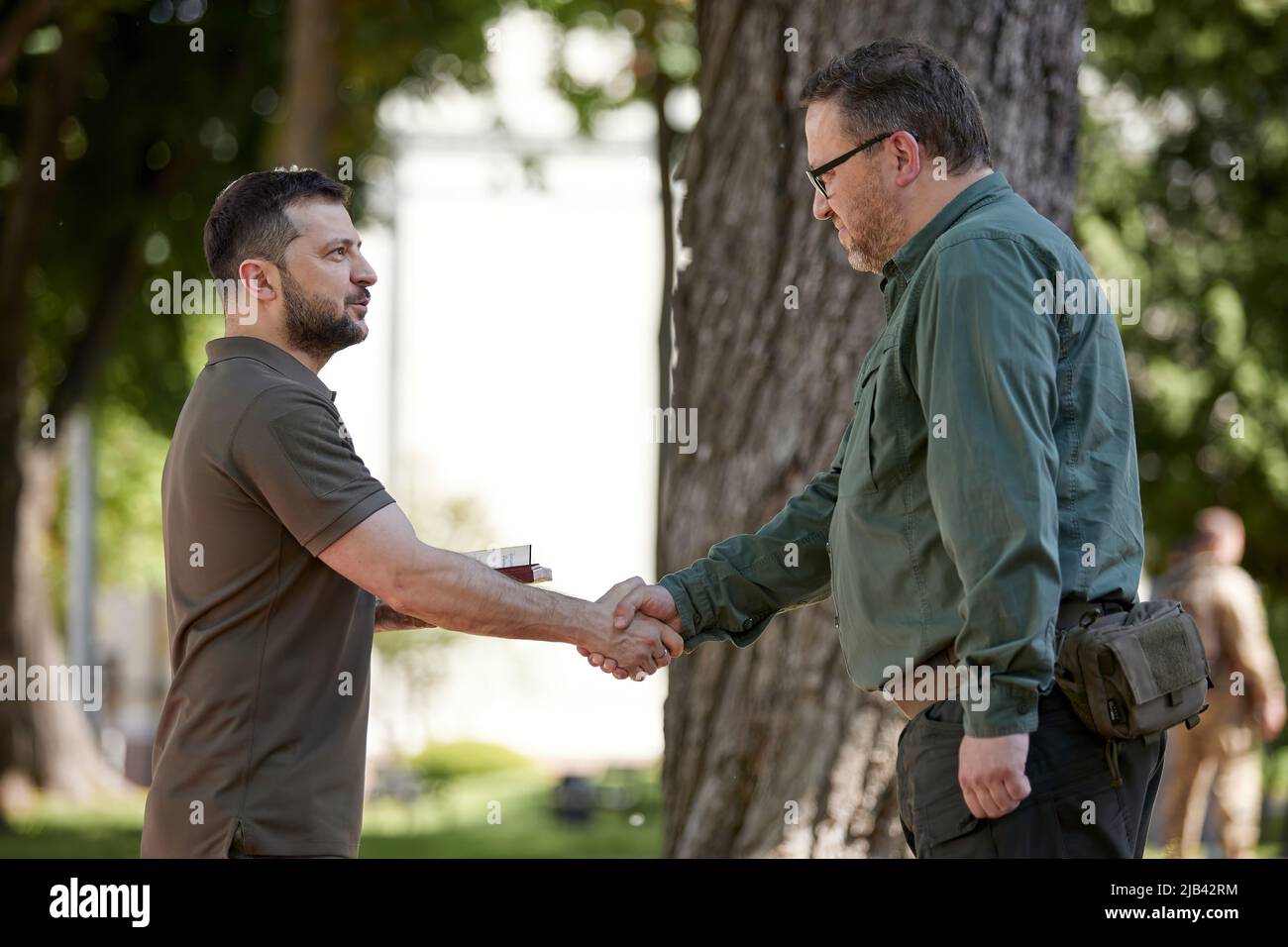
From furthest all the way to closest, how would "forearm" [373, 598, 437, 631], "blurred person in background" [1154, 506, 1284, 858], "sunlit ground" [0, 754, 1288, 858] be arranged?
"sunlit ground" [0, 754, 1288, 858] → "blurred person in background" [1154, 506, 1284, 858] → "forearm" [373, 598, 437, 631]

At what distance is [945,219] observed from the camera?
10.6ft

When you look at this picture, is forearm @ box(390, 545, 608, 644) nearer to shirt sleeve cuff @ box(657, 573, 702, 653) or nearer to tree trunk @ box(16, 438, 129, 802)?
shirt sleeve cuff @ box(657, 573, 702, 653)

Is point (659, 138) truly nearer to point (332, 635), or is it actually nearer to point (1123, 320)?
point (1123, 320)

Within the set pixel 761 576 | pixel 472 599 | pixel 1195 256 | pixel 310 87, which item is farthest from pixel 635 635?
pixel 1195 256

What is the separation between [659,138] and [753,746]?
23.1ft

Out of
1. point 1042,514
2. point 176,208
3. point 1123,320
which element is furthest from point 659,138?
point 1042,514

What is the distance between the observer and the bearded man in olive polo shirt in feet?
10.5

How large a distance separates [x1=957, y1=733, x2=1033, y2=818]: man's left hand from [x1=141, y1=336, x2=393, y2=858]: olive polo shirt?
1.31 m

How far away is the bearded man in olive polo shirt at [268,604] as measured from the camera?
126 inches

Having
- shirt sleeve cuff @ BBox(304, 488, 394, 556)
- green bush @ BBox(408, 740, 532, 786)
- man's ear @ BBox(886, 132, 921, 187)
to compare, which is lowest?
green bush @ BBox(408, 740, 532, 786)

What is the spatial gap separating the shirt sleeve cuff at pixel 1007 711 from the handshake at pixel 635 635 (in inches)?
55.7

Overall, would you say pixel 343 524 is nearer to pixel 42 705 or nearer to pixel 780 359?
pixel 780 359

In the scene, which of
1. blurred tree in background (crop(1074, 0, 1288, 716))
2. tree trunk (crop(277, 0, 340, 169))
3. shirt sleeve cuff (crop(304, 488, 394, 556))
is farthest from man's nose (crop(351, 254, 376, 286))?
blurred tree in background (crop(1074, 0, 1288, 716))

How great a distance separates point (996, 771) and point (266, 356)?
179 centimetres
